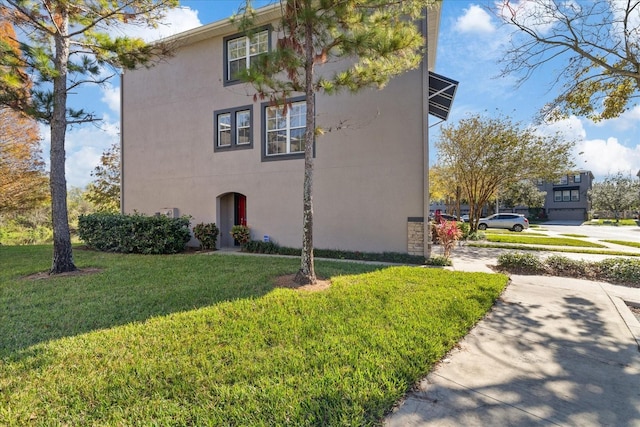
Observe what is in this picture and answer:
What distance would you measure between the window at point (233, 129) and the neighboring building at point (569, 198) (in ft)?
147

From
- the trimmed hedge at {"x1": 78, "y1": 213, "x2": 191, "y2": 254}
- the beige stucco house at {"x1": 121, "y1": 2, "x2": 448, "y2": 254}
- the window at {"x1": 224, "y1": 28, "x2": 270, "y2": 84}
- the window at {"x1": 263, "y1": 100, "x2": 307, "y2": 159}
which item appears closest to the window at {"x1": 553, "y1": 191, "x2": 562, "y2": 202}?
Answer: the beige stucco house at {"x1": 121, "y1": 2, "x2": 448, "y2": 254}

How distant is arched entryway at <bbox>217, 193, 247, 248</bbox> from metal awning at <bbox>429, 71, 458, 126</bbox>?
7.70m

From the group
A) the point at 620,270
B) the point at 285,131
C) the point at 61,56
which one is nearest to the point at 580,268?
the point at 620,270

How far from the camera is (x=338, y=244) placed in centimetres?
973

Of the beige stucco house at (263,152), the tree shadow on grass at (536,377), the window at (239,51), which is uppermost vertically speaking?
A: the window at (239,51)

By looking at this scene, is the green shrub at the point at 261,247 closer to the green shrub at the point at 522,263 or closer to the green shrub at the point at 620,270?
the green shrub at the point at 522,263

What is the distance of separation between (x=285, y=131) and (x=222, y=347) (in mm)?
8385

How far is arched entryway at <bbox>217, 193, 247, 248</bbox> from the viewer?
461 inches

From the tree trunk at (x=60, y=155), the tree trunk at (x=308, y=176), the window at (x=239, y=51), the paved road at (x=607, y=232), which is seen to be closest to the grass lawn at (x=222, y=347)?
the tree trunk at (x=308, y=176)

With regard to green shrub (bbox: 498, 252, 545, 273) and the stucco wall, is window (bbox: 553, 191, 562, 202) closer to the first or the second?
green shrub (bbox: 498, 252, 545, 273)

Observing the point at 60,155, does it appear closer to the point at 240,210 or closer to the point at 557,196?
the point at 240,210

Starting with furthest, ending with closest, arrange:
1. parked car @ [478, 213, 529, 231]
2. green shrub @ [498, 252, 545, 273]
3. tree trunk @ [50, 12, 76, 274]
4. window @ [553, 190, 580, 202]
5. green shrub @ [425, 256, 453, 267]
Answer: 1. window @ [553, 190, 580, 202]
2. parked car @ [478, 213, 529, 231]
3. green shrub @ [425, 256, 453, 267]
4. green shrub @ [498, 252, 545, 273]
5. tree trunk @ [50, 12, 76, 274]

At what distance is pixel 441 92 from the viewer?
33.7ft

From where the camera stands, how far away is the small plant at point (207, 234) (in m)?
11.0
